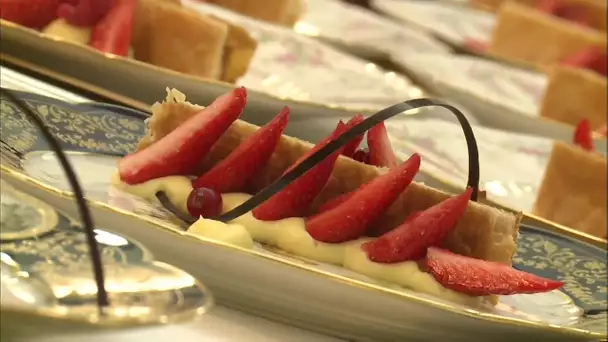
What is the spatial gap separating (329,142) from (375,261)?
0.11 metres

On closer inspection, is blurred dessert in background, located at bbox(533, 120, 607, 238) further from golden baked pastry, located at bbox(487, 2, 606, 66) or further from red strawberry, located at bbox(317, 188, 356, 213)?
golden baked pastry, located at bbox(487, 2, 606, 66)

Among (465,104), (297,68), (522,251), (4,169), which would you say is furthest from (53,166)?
(465,104)

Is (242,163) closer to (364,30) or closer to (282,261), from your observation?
(282,261)

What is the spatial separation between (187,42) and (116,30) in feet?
0.39

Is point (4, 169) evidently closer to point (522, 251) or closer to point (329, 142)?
point (329, 142)

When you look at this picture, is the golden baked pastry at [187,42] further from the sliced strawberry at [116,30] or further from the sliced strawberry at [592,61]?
the sliced strawberry at [592,61]

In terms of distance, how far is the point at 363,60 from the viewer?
5.47 feet

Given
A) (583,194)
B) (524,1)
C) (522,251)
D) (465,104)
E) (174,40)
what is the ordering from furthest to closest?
(524,1) < (465,104) < (583,194) < (174,40) < (522,251)

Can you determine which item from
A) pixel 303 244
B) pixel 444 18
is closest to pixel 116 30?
pixel 303 244

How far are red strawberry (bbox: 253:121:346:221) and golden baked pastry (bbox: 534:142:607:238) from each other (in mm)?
611

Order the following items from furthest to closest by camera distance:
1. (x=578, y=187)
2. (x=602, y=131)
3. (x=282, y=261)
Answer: (x=602, y=131)
(x=578, y=187)
(x=282, y=261)

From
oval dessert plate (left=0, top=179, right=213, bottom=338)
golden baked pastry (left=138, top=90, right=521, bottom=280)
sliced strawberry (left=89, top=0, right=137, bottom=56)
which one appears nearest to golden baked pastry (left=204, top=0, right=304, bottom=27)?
sliced strawberry (left=89, top=0, right=137, bottom=56)

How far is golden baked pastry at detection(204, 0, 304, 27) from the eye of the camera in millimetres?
1544

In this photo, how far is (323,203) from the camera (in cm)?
69
